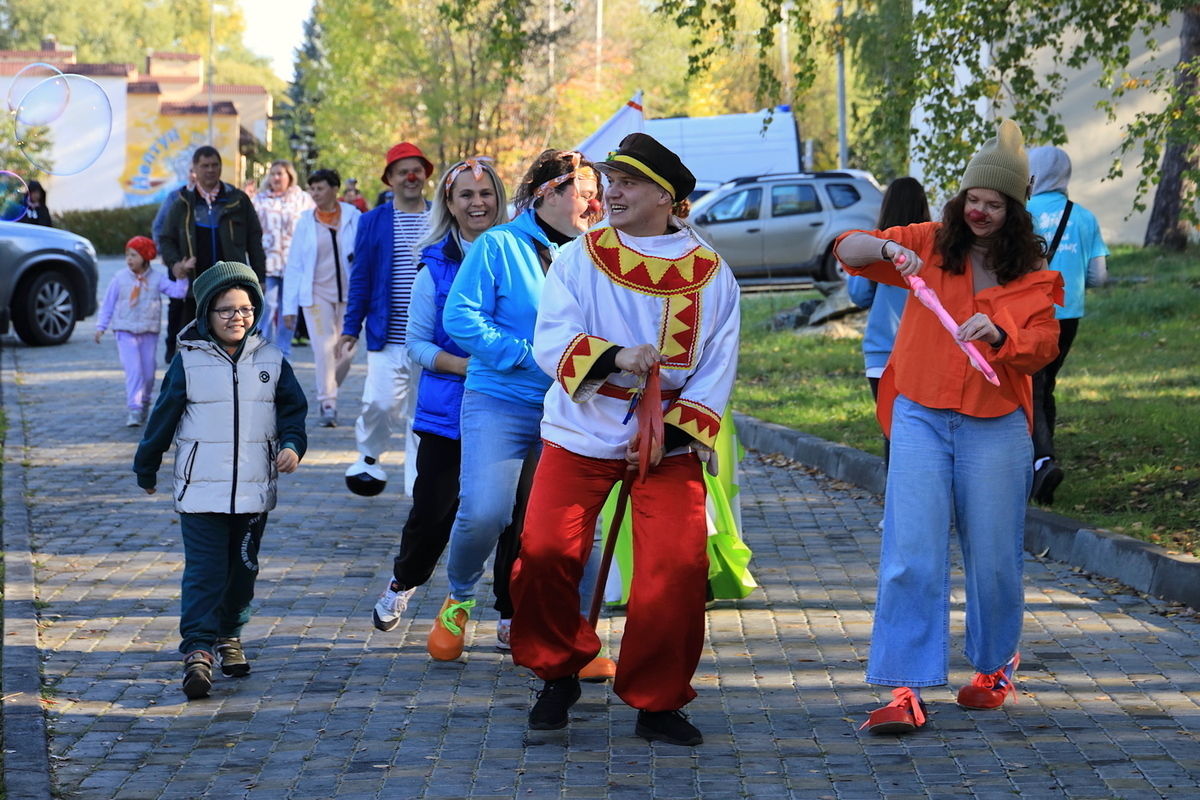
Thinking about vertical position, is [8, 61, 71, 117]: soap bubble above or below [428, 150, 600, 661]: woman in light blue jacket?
above

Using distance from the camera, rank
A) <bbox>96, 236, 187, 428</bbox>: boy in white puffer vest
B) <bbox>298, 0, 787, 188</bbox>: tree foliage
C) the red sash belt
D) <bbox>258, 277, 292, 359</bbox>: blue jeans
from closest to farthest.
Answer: the red sash belt
<bbox>96, 236, 187, 428</bbox>: boy in white puffer vest
<bbox>258, 277, 292, 359</bbox>: blue jeans
<bbox>298, 0, 787, 188</bbox>: tree foliage

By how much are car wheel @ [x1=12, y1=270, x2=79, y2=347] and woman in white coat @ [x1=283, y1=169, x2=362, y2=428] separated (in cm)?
758

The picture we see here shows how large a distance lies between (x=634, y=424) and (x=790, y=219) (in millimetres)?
19743

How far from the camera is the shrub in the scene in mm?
47469

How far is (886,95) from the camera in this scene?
33.1 feet

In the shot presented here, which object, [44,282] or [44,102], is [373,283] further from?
[44,282]

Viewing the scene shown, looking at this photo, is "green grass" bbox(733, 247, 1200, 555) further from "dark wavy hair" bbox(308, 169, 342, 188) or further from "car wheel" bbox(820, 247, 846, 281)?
"dark wavy hair" bbox(308, 169, 342, 188)

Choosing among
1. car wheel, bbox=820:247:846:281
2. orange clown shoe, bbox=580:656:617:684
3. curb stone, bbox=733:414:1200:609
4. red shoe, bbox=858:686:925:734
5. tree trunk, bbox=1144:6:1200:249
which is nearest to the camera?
red shoe, bbox=858:686:925:734

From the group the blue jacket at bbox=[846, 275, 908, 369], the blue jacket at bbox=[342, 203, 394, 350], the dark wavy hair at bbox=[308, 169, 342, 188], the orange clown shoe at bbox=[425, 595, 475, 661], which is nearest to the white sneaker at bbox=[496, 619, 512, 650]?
the orange clown shoe at bbox=[425, 595, 475, 661]

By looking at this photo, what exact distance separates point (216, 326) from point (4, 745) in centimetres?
162

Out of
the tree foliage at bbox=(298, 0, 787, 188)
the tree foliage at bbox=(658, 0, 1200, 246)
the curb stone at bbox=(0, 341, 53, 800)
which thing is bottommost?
the curb stone at bbox=(0, 341, 53, 800)

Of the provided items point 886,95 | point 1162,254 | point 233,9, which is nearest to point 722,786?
point 886,95

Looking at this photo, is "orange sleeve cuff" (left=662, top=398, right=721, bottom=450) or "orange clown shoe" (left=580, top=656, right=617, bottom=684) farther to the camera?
"orange clown shoe" (left=580, top=656, right=617, bottom=684)

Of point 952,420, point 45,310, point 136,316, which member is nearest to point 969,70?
point 952,420
